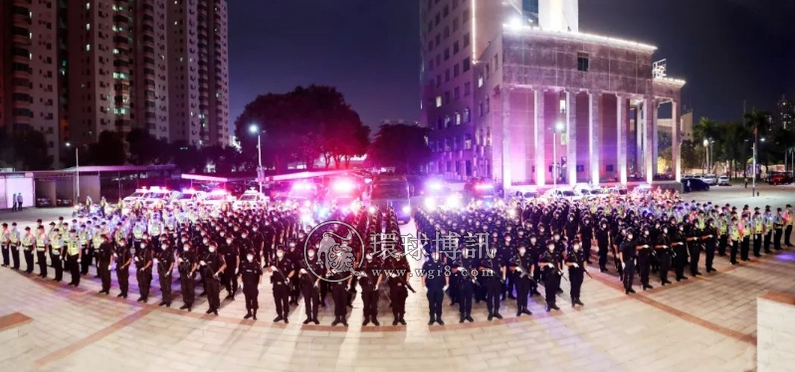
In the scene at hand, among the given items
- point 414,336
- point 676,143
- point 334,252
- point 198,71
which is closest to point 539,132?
point 676,143

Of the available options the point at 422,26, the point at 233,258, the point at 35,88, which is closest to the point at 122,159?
the point at 35,88

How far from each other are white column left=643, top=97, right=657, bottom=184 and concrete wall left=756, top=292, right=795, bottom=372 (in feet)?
156

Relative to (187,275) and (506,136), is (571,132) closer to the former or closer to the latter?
(506,136)

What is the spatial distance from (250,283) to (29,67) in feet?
264

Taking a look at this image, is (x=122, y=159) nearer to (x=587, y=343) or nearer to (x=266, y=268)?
(x=266, y=268)

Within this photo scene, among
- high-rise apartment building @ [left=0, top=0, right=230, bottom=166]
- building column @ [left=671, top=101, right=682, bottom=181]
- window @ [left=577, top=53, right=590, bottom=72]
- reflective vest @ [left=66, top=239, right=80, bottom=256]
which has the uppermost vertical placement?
high-rise apartment building @ [left=0, top=0, right=230, bottom=166]

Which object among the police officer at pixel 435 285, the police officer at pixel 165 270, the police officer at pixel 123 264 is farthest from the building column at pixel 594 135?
the police officer at pixel 123 264

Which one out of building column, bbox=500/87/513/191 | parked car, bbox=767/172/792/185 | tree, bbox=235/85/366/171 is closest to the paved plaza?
building column, bbox=500/87/513/191

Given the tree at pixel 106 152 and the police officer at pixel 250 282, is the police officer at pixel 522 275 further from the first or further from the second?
the tree at pixel 106 152

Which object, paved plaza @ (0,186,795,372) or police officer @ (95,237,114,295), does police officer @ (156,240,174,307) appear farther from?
police officer @ (95,237,114,295)

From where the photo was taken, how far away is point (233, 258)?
11.4 meters

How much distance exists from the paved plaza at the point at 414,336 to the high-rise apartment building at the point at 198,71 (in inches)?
4233

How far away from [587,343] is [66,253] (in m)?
14.7

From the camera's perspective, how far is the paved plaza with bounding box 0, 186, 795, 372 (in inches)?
290
